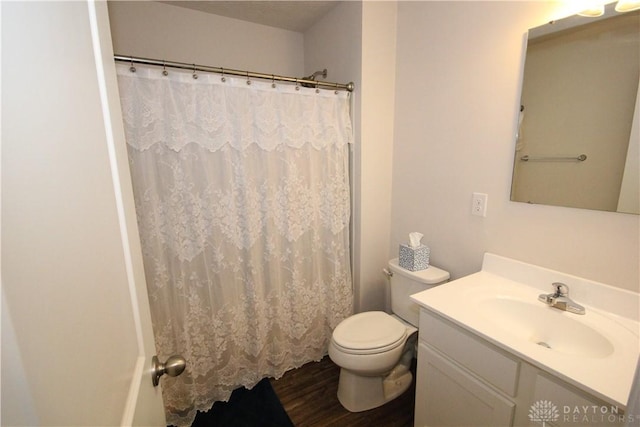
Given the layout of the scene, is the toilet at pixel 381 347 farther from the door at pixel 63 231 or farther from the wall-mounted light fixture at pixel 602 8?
the wall-mounted light fixture at pixel 602 8

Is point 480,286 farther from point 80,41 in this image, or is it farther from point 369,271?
point 80,41

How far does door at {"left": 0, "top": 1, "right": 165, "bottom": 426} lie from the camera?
270mm

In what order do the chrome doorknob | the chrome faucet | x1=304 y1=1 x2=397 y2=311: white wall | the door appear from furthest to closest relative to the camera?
x1=304 y1=1 x2=397 y2=311: white wall < the chrome faucet < the chrome doorknob < the door

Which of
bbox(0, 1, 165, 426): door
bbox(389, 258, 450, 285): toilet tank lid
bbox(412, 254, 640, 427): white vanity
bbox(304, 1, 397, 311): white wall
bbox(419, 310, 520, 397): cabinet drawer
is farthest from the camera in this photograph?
bbox(304, 1, 397, 311): white wall

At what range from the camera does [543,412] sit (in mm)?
912

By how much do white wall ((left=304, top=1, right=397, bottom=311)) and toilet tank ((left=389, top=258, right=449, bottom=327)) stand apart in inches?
10.9

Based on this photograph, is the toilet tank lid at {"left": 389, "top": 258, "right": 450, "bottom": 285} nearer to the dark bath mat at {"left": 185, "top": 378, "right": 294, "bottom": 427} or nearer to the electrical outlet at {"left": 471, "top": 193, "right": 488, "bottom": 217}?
the electrical outlet at {"left": 471, "top": 193, "right": 488, "bottom": 217}

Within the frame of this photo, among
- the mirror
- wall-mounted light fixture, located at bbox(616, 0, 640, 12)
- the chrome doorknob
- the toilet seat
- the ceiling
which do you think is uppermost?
the ceiling

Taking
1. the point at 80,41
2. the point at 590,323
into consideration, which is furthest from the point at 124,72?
the point at 590,323

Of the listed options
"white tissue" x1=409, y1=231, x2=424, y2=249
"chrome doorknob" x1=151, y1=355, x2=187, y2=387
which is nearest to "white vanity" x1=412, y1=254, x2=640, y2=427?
"white tissue" x1=409, y1=231, x2=424, y2=249

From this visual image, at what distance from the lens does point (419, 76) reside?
177 centimetres

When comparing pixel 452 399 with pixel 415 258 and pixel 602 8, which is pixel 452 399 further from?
pixel 602 8

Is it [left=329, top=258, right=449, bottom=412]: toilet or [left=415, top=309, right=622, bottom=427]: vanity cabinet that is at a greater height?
[left=415, top=309, right=622, bottom=427]: vanity cabinet

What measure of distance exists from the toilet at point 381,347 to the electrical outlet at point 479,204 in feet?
1.29
